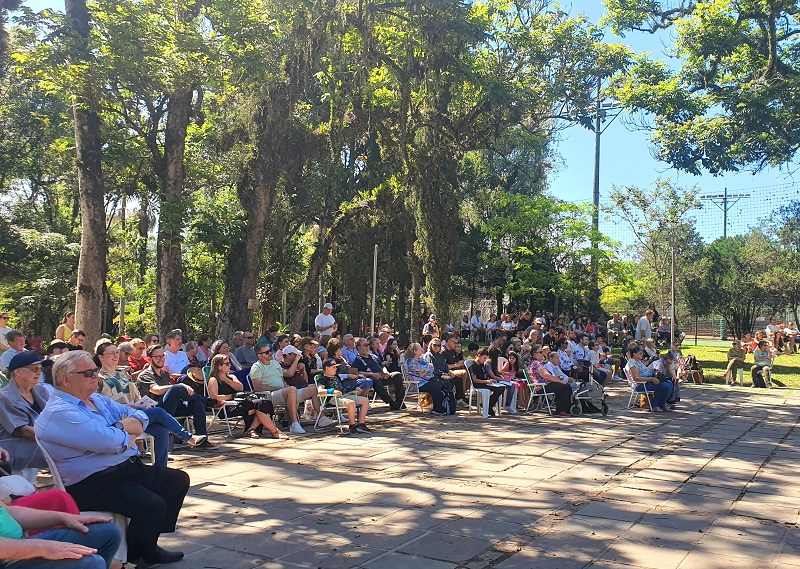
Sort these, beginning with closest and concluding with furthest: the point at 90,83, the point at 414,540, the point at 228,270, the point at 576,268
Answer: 1. the point at 414,540
2. the point at 90,83
3. the point at 228,270
4. the point at 576,268

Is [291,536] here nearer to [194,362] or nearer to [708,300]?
[194,362]

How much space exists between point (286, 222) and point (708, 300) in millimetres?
20105

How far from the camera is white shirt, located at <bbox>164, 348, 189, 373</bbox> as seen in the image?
9.62 meters

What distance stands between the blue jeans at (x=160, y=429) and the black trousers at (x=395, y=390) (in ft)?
18.2

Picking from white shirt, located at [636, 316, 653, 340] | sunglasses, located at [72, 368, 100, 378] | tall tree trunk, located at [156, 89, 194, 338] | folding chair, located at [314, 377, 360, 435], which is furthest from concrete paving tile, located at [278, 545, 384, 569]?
white shirt, located at [636, 316, 653, 340]

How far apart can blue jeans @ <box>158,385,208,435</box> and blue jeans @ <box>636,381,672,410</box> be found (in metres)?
8.12

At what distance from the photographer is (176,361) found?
383 inches

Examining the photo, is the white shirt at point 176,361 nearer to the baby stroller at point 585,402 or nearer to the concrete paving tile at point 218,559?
the concrete paving tile at point 218,559

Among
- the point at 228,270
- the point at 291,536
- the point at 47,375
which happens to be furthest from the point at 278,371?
the point at 228,270

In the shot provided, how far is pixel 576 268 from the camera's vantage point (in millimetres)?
31531

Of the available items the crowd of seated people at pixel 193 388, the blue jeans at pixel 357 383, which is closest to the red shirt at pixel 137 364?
the crowd of seated people at pixel 193 388

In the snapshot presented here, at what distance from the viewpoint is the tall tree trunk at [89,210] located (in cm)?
1398

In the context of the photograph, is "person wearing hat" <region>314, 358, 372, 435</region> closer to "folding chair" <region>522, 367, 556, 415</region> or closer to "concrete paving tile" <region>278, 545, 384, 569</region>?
"folding chair" <region>522, 367, 556, 415</region>

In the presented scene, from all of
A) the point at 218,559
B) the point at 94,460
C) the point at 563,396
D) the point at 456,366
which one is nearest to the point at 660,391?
the point at 563,396
